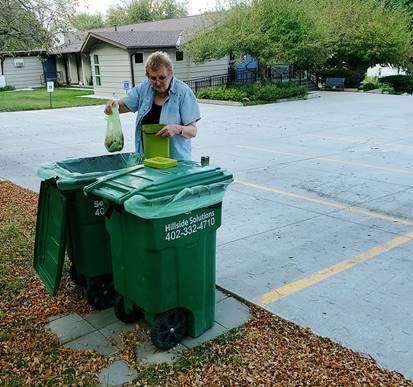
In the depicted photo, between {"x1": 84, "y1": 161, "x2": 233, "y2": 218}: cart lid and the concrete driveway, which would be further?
the concrete driveway

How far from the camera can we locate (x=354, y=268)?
4316 mm

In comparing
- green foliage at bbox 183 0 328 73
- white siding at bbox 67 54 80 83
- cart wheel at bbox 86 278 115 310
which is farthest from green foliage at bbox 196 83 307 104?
cart wheel at bbox 86 278 115 310

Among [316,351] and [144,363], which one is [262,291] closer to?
[316,351]

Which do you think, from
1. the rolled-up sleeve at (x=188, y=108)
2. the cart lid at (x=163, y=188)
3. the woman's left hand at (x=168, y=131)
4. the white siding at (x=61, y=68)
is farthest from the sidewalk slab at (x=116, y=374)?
the white siding at (x=61, y=68)

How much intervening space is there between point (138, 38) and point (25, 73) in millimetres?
12385

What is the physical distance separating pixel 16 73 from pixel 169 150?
110ft

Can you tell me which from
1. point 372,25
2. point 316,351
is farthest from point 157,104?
point 372,25

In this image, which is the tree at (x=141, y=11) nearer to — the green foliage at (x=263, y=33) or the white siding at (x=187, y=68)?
the white siding at (x=187, y=68)

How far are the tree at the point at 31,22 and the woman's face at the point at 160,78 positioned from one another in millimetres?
4118

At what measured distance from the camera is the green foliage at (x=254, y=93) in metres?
20.3

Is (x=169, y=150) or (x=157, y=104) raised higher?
(x=157, y=104)

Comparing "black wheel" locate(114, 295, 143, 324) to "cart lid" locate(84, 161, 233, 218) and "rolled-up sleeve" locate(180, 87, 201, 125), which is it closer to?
"cart lid" locate(84, 161, 233, 218)

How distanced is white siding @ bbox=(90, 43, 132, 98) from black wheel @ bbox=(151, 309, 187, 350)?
22711 millimetres

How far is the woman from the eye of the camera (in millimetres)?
3512
